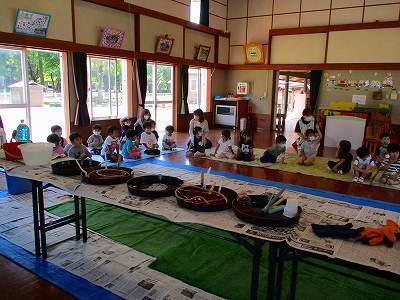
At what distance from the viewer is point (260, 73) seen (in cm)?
1089

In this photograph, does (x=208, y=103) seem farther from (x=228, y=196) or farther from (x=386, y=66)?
(x=228, y=196)

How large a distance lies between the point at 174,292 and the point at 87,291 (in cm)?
56

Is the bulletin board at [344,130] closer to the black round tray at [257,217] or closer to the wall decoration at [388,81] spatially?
the wall decoration at [388,81]

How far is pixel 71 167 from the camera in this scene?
2459 mm

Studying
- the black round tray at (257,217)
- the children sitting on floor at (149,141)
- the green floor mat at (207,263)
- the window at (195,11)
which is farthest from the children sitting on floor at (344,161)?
the window at (195,11)

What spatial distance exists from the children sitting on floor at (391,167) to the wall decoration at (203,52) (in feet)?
22.4

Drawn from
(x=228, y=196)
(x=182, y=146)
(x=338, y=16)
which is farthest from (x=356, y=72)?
(x=228, y=196)

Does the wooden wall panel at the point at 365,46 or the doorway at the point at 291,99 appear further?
the doorway at the point at 291,99

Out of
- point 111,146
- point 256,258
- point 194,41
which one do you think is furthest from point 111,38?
point 256,258

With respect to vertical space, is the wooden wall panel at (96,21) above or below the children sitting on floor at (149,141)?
above

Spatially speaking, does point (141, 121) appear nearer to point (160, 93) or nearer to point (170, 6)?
point (160, 93)

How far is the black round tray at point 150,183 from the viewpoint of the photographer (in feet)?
6.36

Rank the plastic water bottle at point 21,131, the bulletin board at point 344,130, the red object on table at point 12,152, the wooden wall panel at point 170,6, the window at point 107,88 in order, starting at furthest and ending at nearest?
the wooden wall panel at point 170,6
the window at point 107,88
the bulletin board at point 344,130
the plastic water bottle at point 21,131
the red object on table at point 12,152

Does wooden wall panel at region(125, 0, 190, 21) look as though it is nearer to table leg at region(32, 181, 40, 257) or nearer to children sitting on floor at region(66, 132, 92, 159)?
children sitting on floor at region(66, 132, 92, 159)
